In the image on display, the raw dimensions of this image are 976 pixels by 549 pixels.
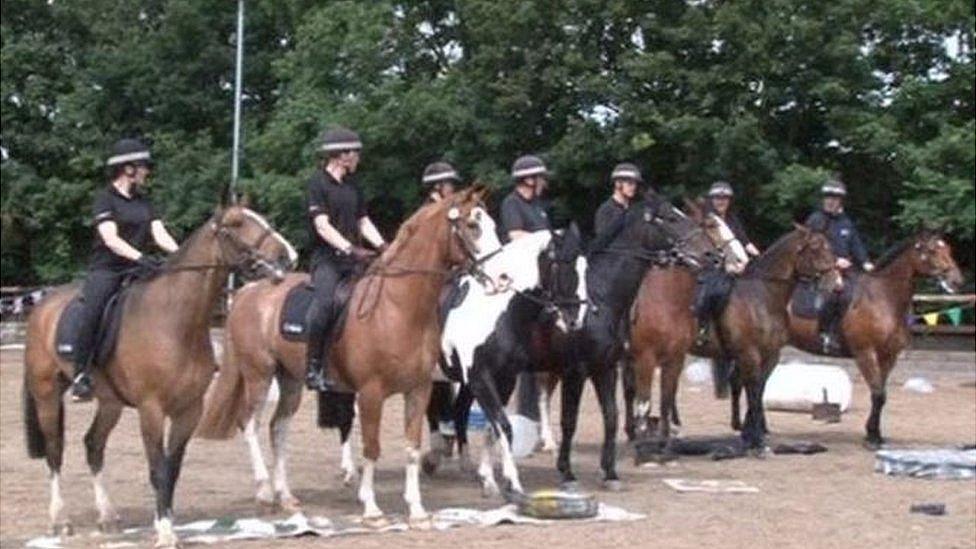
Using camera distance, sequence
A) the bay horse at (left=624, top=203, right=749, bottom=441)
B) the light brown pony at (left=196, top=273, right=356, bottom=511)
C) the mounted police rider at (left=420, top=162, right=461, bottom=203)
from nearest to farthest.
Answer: the light brown pony at (left=196, top=273, right=356, bottom=511)
the mounted police rider at (left=420, top=162, right=461, bottom=203)
the bay horse at (left=624, top=203, right=749, bottom=441)

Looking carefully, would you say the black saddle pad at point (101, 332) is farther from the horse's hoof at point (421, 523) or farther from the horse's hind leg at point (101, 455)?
the horse's hoof at point (421, 523)

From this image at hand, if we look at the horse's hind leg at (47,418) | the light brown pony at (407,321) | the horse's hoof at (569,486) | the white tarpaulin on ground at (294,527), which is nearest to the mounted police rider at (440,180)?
the light brown pony at (407,321)

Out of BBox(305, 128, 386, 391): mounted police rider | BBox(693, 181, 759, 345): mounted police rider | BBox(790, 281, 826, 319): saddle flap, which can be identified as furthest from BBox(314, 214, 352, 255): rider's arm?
BBox(790, 281, 826, 319): saddle flap

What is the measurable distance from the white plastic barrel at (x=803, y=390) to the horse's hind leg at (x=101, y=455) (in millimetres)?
9928

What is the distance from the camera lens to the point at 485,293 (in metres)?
12.4

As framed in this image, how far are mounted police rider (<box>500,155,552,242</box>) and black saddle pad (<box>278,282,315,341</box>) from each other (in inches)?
74.9

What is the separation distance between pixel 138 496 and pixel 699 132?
14670 mm

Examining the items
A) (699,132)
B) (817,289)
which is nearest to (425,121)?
(699,132)

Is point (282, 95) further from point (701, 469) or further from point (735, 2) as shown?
point (701, 469)

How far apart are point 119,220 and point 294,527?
2348mm

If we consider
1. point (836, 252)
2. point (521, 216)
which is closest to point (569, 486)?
point (521, 216)

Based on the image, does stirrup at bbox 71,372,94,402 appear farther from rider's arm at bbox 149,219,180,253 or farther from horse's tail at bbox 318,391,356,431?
horse's tail at bbox 318,391,356,431

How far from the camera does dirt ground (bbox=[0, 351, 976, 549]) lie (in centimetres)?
1109

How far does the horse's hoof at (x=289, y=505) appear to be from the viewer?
12.4 m
